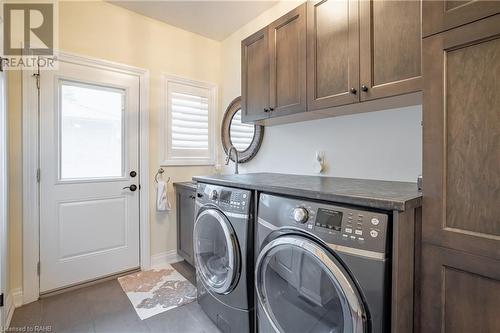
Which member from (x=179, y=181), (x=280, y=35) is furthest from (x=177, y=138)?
(x=280, y=35)

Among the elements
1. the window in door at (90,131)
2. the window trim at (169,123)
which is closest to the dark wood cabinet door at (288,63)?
the window trim at (169,123)

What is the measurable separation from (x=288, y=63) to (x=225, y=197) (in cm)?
108

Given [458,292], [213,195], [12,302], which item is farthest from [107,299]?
[458,292]

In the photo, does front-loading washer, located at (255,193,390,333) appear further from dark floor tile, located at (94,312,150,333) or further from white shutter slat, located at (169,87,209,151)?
white shutter slat, located at (169,87,209,151)

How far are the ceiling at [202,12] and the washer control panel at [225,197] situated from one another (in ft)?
5.88

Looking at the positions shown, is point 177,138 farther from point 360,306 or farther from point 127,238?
point 360,306

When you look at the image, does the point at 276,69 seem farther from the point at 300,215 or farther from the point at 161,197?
the point at 161,197

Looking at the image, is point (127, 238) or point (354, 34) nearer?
point (354, 34)

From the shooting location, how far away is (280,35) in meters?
1.88

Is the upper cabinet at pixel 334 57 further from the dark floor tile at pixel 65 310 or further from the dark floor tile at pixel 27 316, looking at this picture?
the dark floor tile at pixel 27 316

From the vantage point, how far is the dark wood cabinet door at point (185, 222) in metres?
2.52

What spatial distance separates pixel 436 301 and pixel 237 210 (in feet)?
3.34

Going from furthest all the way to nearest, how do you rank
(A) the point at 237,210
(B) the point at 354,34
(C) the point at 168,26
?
(C) the point at 168,26, (A) the point at 237,210, (B) the point at 354,34

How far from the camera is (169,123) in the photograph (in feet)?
9.18
